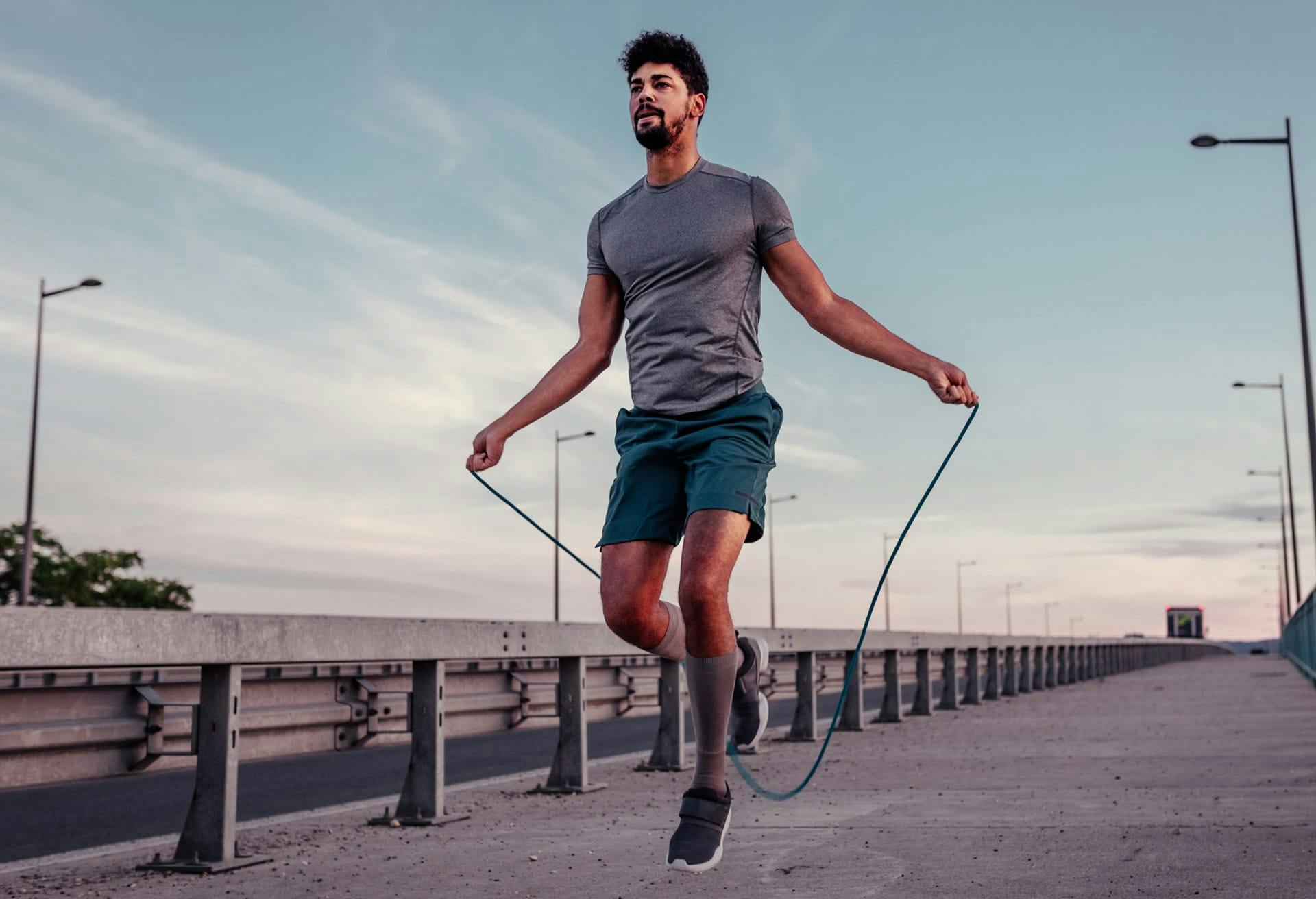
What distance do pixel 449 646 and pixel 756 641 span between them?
9.86 feet

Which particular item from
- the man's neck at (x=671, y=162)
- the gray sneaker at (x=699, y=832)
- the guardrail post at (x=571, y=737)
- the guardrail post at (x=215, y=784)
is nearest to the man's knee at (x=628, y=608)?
the gray sneaker at (x=699, y=832)

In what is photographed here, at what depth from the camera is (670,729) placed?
1029cm

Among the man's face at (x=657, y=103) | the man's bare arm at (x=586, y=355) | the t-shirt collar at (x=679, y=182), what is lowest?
the man's bare arm at (x=586, y=355)

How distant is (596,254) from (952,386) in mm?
1300

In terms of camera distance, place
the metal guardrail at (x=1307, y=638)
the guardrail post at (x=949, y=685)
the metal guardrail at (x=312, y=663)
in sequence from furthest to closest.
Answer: the metal guardrail at (x=1307, y=638), the guardrail post at (x=949, y=685), the metal guardrail at (x=312, y=663)

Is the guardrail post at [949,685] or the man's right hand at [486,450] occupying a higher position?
the man's right hand at [486,450]

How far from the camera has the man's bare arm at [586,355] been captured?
185 inches

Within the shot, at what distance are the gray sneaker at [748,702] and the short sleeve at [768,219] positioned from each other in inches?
49.6

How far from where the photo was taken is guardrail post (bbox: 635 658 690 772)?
1018 cm

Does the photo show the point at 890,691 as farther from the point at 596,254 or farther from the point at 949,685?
the point at 596,254

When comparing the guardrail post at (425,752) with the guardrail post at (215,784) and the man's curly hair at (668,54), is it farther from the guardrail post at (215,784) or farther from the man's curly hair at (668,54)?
the man's curly hair at (668,54)

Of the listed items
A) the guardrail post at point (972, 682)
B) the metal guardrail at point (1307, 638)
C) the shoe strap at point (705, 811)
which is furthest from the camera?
the metal guardrail at point (1307, 638)

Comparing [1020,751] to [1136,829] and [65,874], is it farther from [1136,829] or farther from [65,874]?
[65,874]

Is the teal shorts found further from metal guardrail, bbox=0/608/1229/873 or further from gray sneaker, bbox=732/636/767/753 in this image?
metal guardrail, bbox=0/608/1229/873
